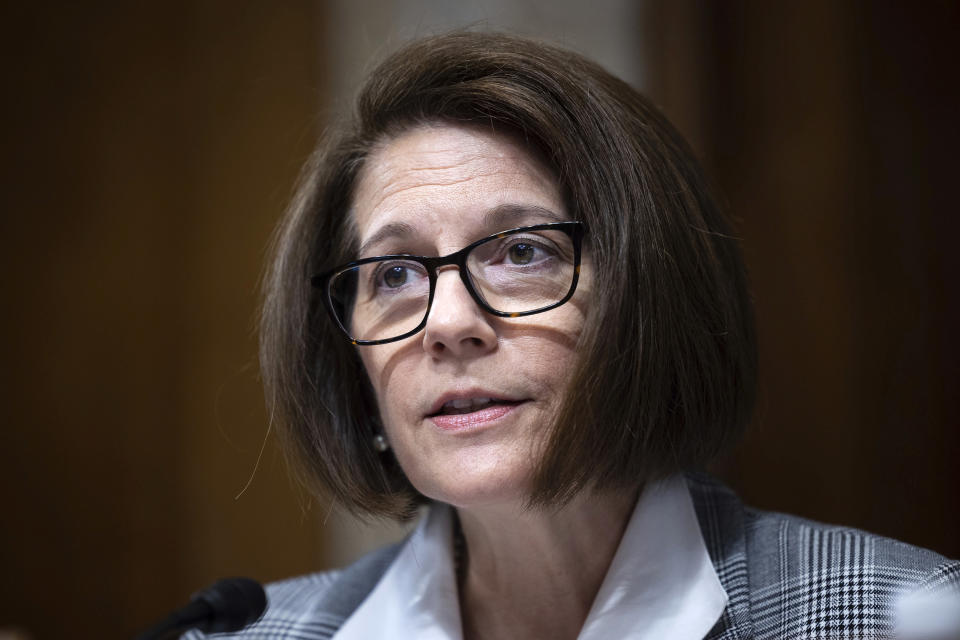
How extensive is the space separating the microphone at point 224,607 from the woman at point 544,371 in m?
0.29

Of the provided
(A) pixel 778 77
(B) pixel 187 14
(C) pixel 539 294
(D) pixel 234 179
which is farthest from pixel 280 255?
(B) pixel 187 14

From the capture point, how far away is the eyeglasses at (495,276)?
4.22ft

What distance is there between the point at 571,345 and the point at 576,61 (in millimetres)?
438

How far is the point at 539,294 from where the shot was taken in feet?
4.29

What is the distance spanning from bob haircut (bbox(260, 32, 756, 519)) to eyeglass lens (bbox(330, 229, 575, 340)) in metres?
0.06

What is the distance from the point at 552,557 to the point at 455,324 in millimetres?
401

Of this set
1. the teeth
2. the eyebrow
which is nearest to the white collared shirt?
the teeth

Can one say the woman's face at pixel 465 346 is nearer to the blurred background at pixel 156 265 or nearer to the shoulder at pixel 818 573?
the shoulder at pixel 818 573

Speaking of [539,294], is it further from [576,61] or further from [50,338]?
[50,338]

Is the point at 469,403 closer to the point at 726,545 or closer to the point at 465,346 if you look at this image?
the point at 465,346

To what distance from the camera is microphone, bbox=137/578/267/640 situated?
3.54ft

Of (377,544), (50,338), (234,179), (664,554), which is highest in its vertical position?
(234,179)

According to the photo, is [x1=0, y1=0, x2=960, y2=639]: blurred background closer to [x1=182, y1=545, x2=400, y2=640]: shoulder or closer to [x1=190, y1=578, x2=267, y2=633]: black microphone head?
[x1=182, y1=545, x2=400, y2=640]: shoulder

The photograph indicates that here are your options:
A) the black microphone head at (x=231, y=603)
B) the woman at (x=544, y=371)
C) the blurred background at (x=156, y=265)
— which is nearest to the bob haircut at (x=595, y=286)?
the woman at (x=544, y=371)
